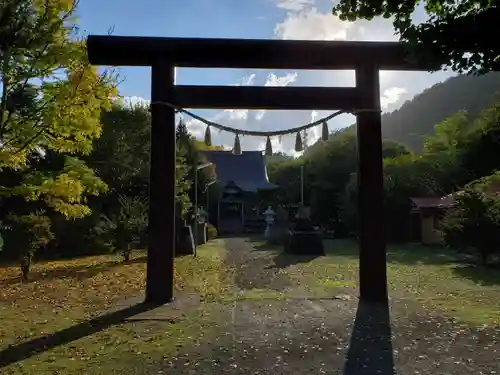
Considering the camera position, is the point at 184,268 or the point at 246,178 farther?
the point at 246,178

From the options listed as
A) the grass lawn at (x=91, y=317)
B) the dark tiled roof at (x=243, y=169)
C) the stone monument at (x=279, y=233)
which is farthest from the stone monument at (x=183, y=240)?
the dark tiled roof at (x=243, y=169)

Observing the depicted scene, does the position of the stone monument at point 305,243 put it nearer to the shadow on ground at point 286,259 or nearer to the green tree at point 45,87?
the shadow on ground at point 286,259

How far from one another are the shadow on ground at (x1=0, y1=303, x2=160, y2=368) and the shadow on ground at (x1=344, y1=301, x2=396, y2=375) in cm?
317

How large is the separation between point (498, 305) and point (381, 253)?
2.03 meters

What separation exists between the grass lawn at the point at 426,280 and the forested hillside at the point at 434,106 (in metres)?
39.9

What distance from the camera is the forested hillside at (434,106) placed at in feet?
177

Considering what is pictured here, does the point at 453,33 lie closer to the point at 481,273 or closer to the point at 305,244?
the point at 481,273

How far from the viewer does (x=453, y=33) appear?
4.02 meters

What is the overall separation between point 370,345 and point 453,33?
3.42m

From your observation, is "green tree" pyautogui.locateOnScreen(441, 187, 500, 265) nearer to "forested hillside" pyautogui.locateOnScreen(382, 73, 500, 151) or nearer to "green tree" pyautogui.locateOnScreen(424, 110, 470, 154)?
"green tree" pyautogui.locateOnScreen(424, 110, 470, 154)

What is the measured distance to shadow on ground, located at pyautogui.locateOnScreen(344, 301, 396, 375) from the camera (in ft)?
15.5

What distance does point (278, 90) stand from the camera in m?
8.29

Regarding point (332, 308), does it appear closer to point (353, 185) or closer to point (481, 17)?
point (481, 17)

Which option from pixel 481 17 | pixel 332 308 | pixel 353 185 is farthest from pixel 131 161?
pixel 481 17
